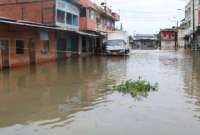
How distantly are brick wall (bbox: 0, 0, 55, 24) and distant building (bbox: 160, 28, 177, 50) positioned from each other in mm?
68863

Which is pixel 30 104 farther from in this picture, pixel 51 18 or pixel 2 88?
pixel 51 18

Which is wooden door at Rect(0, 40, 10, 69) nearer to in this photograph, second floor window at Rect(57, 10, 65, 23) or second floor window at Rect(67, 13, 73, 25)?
second floor window at Rect(57, 10, 65, 23)

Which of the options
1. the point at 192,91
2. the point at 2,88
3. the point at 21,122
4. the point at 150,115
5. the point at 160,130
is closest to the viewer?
the point at 160,130

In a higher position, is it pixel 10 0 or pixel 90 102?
pixel 10 0

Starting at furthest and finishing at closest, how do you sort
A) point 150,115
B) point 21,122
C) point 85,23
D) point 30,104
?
point 85,23 → point 30,104 → point 150,115 → point 21,122

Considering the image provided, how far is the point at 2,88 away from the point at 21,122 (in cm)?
705

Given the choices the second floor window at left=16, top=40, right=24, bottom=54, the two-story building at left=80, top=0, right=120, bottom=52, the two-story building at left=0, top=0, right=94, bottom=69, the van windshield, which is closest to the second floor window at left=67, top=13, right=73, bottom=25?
the two-story building at left=0, top=0, right=94, bottom=69

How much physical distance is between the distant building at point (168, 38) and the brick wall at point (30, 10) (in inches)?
2711

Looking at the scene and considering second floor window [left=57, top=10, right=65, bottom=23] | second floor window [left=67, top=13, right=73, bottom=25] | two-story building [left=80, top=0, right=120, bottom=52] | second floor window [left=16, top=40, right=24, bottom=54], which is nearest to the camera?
second floor window [left=16, top=40, right=24, bottom=54]

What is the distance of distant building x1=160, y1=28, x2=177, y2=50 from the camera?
4063 inches

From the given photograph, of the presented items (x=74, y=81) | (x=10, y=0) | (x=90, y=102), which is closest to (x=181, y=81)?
(x=74, y=81)

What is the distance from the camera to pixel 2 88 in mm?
16234

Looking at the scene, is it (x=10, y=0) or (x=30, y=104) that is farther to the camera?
(x=10, y=0)

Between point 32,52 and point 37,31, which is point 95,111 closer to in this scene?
point 32,52
